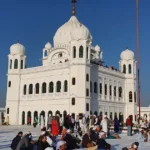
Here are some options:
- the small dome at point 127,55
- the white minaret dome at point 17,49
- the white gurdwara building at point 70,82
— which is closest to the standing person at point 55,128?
the white gurdwara building at point 70,82

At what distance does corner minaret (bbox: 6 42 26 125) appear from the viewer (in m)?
41.0

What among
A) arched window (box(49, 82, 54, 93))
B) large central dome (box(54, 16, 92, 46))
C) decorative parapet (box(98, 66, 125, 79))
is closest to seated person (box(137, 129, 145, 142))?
arched window (box(49, 82, 54, 93))

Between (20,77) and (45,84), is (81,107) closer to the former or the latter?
(45,84)

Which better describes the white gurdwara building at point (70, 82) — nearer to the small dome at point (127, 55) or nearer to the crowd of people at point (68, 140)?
the small dome at point (127, 55)

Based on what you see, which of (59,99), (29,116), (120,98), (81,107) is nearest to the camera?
(81,107)

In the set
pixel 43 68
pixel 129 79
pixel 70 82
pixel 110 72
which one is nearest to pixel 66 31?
pixel 43 68

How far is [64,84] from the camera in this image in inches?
1453

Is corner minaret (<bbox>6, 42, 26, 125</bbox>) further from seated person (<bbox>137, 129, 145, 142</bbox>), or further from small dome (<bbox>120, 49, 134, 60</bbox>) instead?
seated person (<bbox>137, 129, 145, 142</bbox>)

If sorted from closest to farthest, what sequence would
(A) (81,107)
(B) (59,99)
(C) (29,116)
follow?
1. (A) (81,107)
2. (B) (59,99)
3. (C) (29,116)

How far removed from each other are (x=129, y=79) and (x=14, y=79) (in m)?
17.2

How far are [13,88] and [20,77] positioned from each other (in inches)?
74.7

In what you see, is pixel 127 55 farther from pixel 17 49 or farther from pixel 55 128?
pixel 55 128

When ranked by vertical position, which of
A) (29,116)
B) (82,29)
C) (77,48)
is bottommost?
(29,116)

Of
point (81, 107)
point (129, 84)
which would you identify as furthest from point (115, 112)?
point (81, 107)
